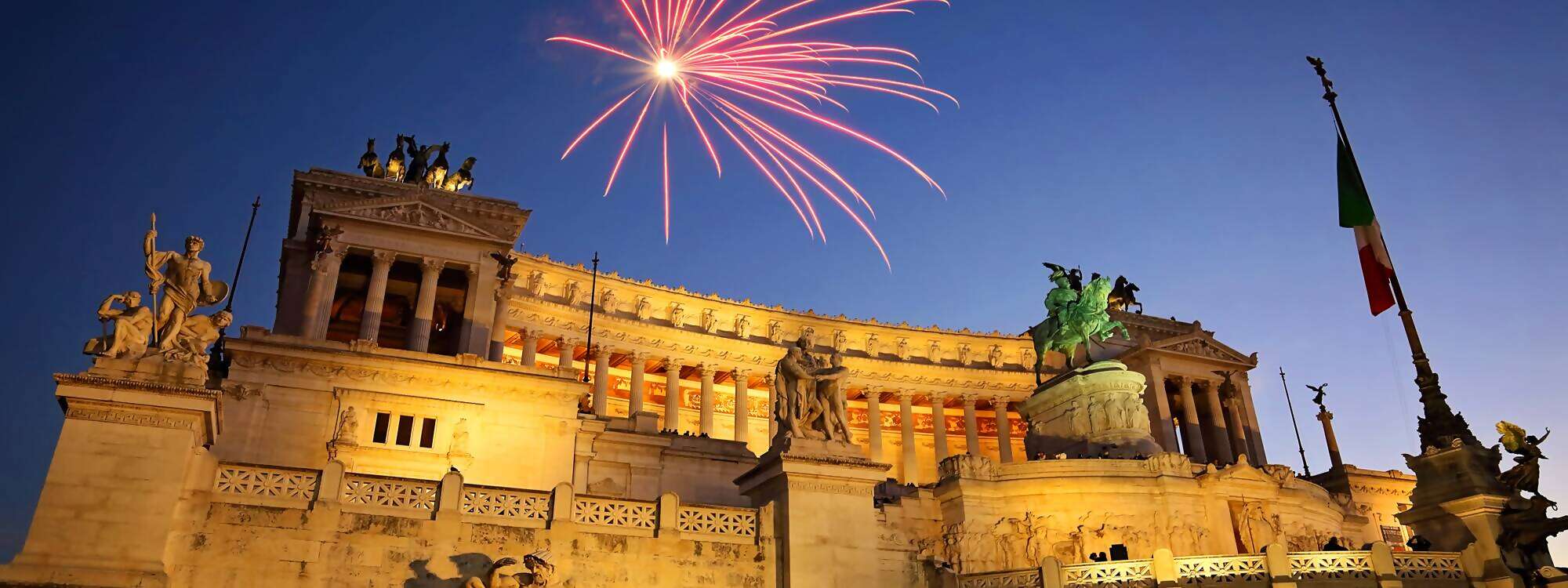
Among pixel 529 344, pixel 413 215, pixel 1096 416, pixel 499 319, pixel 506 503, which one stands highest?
pixel 413 215

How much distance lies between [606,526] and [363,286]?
39578mm

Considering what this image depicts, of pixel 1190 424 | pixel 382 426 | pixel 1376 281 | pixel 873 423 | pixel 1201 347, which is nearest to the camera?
pixel 1376 281

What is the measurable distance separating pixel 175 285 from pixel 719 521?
10.9 m

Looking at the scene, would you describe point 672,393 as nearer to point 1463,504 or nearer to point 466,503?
point 466,503

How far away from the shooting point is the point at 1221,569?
21312 mm

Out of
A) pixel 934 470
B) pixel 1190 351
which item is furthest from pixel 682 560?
pixel 1190 351

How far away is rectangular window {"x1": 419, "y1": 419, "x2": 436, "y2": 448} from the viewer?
3475 cm

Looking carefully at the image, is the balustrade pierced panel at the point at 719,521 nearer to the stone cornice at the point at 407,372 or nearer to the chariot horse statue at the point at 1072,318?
the stone cornice at the point at 407,372

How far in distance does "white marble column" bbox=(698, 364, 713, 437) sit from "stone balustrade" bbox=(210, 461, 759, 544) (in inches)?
1599

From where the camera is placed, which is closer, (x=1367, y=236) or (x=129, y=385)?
(x=129, y=385)

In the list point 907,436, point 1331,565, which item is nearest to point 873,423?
point 907,436

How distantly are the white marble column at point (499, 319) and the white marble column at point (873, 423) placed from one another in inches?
977

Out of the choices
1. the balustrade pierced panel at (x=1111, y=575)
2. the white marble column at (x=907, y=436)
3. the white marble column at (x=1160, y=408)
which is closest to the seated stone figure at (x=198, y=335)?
the balustrade pierced panel at (x=1111, y=575)

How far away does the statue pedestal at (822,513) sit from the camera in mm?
20375
